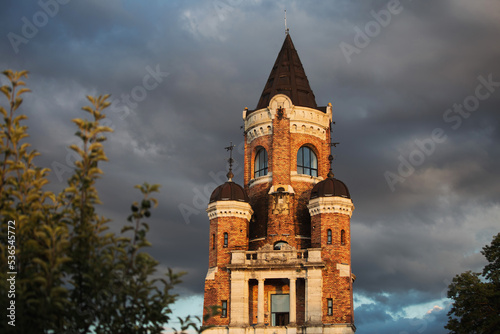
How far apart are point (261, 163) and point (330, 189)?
8225 millimetres

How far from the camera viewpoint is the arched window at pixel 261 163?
59.7 m

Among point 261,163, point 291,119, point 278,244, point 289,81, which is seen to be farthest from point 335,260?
point 289,81

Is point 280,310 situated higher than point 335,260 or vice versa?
point 335,260

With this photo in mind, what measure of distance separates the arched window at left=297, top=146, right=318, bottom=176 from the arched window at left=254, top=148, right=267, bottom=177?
3.02 m

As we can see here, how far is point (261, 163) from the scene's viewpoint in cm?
6022

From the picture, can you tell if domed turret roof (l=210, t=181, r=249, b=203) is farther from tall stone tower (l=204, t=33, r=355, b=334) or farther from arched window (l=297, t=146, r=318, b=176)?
arched window (l=297, t=146, r=318, b=176)

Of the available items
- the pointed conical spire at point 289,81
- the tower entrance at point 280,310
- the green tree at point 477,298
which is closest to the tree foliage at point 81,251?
the green tree at point 477,298

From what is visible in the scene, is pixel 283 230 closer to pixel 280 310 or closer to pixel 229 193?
pixel 229 193

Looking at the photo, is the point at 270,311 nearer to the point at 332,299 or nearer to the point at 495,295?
the point at 332,299

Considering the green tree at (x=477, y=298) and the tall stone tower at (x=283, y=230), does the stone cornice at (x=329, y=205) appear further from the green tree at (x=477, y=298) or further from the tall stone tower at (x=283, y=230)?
the green tree at (x=477, y=298)

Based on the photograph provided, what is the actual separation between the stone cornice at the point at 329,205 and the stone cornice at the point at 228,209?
546 cm

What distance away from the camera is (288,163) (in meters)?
57.9

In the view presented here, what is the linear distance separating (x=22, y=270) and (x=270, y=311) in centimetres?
3714

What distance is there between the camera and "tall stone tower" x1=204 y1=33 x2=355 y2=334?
168 ft
